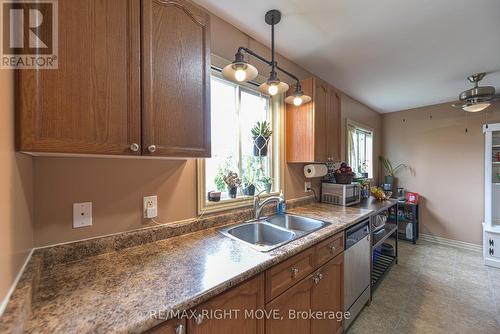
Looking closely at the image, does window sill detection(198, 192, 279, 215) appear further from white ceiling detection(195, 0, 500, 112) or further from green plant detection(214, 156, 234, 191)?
white ceiling detection(195, 0, 500, 112)

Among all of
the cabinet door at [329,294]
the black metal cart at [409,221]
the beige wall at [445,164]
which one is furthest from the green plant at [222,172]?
the beige wall at [445,164]

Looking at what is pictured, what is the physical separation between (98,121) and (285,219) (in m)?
1.57

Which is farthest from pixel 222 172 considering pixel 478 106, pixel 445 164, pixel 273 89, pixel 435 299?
pixel 445 164

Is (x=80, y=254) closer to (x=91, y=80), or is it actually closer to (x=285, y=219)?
(x=91, y=80)

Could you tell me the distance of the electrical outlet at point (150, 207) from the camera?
125cm

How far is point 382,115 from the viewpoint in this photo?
14.8ft

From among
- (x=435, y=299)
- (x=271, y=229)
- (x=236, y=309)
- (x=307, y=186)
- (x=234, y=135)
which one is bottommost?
(x=435, y=299)

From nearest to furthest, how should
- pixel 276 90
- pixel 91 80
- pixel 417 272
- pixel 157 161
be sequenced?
pixel 91 80, pixel 157 161, pixel 276 90, pixel 417 272

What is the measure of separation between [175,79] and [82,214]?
31.4 inches

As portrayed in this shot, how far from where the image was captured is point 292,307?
1.22 meters

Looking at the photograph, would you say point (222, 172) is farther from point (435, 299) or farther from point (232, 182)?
point (435, 299)

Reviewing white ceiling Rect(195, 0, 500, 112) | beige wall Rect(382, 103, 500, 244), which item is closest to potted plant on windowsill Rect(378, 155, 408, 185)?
beige wall Rect(382, 103, 500, 244)

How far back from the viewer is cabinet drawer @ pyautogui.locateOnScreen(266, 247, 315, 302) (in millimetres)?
1078

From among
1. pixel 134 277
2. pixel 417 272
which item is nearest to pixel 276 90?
→ pixel 134 277
